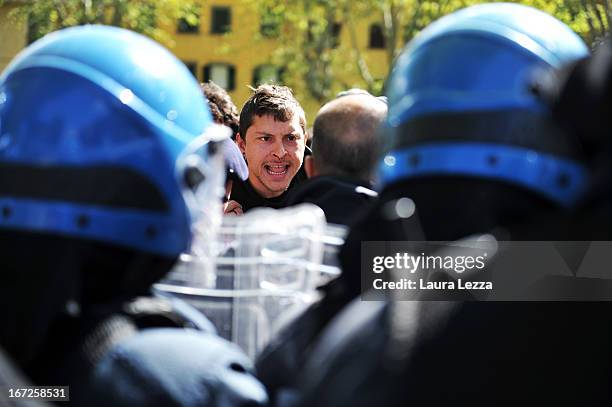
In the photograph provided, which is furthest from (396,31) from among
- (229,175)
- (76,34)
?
(76,34)

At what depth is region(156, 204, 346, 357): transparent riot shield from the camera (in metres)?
2.72

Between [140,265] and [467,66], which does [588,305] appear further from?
[140,265]

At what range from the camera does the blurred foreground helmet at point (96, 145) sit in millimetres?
2275

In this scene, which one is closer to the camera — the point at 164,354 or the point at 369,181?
the point at 164,354

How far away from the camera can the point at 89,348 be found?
2.13m

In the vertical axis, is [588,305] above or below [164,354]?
above

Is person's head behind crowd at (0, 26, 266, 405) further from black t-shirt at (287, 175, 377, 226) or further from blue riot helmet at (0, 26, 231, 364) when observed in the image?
black t-shirt at (287, 175, 377, 226)

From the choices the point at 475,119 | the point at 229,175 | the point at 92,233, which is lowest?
the point at 229,175

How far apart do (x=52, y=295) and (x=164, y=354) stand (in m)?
0.26

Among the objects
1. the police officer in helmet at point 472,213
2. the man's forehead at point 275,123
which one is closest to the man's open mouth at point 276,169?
the man's forehead at point 275,123

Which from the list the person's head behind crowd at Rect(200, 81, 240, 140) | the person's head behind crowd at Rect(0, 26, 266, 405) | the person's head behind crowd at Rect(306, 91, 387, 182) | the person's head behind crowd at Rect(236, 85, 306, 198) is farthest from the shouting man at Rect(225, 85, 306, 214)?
the person's head behind crowd at Rect(0, 26, 266, 405)

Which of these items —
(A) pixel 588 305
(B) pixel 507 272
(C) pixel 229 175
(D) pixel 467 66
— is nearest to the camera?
(A) pixel 588 305

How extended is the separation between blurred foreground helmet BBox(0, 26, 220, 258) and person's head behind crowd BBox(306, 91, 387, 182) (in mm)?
990

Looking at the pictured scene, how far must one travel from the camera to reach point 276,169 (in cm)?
571
